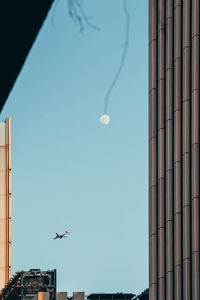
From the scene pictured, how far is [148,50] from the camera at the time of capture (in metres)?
66.6

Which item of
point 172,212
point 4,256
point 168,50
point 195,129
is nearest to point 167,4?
point 168,50

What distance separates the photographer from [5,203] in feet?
246

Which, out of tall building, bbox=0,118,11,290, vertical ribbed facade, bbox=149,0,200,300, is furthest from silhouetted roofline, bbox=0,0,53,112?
tall building, bbox=0,118,11,290

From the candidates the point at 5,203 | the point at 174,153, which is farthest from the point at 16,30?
the point at 5,203

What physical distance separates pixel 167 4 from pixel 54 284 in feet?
120

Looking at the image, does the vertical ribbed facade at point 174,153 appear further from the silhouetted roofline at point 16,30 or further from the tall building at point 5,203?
the silhouetted roofline at point 16,30

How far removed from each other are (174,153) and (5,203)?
2310 centimetres

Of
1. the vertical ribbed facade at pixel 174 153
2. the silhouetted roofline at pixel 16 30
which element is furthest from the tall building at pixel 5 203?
the silhouetted roofline at pixel 16 30

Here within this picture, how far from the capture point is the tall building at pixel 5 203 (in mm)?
71812

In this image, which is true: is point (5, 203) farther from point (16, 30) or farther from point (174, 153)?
point (16, 30)

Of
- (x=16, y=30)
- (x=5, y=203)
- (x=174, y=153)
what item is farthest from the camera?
(x=5, y=203)

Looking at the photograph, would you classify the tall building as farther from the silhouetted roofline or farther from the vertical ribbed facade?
the silhouetted roofline

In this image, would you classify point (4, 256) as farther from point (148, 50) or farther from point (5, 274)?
point (148, 50)

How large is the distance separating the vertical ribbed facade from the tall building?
1606cm
